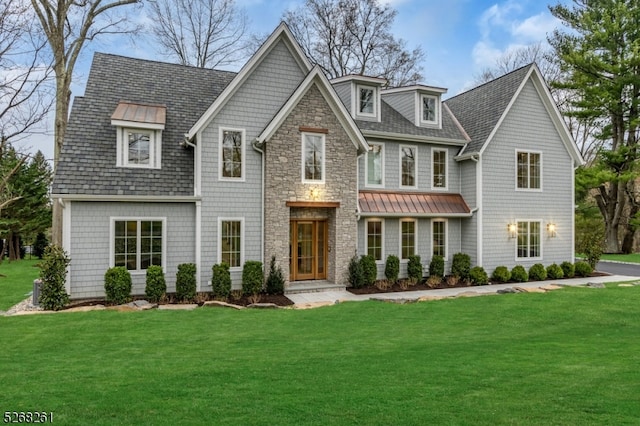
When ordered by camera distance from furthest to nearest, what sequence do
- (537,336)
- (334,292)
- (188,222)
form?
(334,292)
(188,222)
(537,336)

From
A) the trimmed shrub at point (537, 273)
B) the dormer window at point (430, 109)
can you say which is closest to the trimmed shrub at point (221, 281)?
the dormer window at point (430, 109)

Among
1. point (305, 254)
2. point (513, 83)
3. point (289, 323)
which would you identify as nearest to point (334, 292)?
point (305, 254)

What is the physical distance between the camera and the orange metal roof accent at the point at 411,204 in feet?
46.5

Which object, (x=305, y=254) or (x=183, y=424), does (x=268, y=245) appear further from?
(x=183, y=424)

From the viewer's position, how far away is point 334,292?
12852mm

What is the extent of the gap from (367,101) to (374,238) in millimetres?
5201

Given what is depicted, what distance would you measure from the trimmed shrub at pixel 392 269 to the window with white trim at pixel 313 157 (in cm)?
374

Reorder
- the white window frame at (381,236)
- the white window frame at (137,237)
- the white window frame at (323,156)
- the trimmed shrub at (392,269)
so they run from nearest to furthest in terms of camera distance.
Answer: the white window frame at (137,237) < the white window frame at (323,156) < the trimmed shrub at (392,269) < the white window frame at (381,236)

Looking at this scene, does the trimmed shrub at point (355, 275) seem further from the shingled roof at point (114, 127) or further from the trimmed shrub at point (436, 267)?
the shingled roof at point (114, 127)

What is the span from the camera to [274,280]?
1218 centimetres

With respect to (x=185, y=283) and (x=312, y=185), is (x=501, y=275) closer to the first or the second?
(x=312, y=185)

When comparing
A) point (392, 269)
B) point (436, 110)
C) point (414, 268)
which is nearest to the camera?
point (392, 269)

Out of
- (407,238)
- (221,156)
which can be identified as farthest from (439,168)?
(221,156)

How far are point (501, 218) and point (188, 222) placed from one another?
11353 mm
